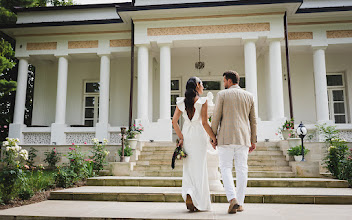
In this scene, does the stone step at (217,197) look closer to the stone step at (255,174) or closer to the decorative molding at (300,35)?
the stone step at (255,174)

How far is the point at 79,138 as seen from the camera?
11.3 meters

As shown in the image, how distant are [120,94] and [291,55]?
25.8 feet

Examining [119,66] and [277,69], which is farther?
[119,66]

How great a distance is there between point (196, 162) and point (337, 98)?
11.1 m

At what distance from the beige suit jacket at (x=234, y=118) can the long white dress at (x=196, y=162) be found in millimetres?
220

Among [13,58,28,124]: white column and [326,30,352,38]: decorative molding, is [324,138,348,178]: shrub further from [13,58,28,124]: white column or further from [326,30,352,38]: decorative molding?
[13,58,28,124]: white column

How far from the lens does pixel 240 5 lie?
380 inches

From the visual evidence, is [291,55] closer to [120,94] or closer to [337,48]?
[337,48]

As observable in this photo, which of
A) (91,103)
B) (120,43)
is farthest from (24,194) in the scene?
(91,103)

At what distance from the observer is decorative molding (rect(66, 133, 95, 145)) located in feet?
36.9

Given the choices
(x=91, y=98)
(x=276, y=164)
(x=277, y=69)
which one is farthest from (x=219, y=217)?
(x=91, y=98)

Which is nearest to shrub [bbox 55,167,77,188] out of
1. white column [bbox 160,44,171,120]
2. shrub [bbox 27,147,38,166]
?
white column [bbox 160,44,171,120]

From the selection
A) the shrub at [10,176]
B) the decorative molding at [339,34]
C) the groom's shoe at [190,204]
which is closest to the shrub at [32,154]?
the shrub at [10,176]

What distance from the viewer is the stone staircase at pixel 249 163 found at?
6980 mm
